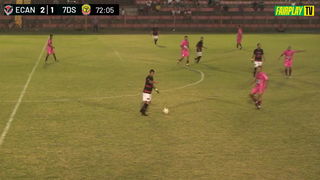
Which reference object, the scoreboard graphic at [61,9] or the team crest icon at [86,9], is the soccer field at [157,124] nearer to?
the scoreboard graphic at [61,9]

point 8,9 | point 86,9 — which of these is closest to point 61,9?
point 86,9

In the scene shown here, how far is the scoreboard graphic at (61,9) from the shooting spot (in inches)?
2478

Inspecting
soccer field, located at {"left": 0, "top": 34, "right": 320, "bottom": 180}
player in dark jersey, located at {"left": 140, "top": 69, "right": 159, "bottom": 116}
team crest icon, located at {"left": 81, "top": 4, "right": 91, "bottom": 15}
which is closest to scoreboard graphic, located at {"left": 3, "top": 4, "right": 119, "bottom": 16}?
team crest icon, located at {"left": 81, "top": 4, "right": 91, "bottom": 15}

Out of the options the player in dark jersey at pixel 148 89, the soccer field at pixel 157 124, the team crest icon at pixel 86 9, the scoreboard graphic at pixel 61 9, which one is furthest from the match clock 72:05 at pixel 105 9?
the player in dark jersey at pixel 148 89

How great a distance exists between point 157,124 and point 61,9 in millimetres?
53577

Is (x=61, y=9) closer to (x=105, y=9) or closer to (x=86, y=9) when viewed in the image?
(x=86, y=9)

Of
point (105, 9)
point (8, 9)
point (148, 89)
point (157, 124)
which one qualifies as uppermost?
point (105, 9)

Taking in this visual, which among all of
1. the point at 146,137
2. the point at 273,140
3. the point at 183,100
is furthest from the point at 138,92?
the point at 273,140

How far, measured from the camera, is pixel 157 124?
51.4 ft

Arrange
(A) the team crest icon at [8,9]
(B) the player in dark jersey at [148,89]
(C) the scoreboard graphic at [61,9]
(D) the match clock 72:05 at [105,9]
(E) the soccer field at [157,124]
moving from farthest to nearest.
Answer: (D) the match clock 72:05 at [105,9] < (C) the scoreboard graphic at [61,9] < (A) the team crest icon at [8,9] < (B) the player in dark jersey at [148,89] < (E) the soccer field at [157,124]

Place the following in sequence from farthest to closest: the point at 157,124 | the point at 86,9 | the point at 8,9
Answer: the point at 86,9, the point at 8,9, the point at 157,124

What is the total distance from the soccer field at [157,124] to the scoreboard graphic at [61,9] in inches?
1366

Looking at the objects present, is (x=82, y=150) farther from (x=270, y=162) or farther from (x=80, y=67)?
(x=80, y=67)

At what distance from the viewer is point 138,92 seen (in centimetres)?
2164
